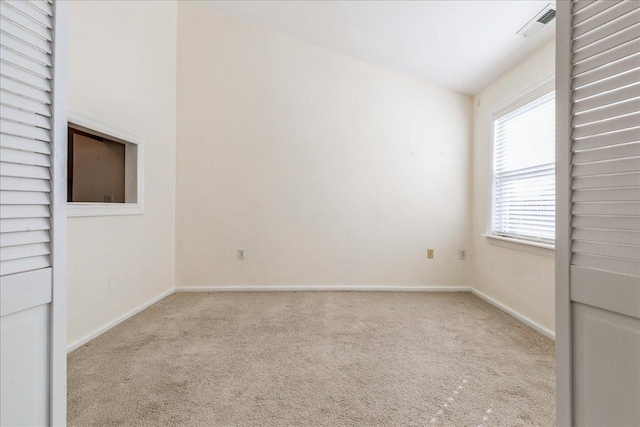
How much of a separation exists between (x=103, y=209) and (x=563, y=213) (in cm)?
286

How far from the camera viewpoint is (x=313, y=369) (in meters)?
1.84

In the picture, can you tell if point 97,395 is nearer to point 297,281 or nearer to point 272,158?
point 297,281

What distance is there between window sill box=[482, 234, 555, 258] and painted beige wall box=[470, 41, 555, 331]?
0.04 meters

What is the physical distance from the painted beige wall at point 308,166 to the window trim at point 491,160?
15.0 inches

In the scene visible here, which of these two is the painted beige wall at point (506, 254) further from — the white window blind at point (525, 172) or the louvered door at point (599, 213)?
the louvered door at point (599, 213)

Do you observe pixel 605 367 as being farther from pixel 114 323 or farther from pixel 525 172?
pixel 114 323

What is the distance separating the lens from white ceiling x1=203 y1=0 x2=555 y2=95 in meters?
2.33

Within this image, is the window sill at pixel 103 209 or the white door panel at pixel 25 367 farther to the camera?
the window sill at pixel 103 209

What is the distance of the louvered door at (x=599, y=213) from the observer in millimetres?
678

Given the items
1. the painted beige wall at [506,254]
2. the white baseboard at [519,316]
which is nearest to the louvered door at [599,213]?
the white baseboard at [519,316]

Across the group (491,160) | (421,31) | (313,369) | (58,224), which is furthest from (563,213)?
(491,160)

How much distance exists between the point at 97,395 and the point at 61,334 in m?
1.02

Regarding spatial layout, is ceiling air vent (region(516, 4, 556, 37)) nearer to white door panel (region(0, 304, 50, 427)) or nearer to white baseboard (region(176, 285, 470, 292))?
white baseboard (region(176, 285, 470, 292))

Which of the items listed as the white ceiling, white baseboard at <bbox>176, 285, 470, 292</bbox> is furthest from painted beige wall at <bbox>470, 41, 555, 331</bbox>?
white baseboard at <bbox>176, 285, 470, 292</bbox>
